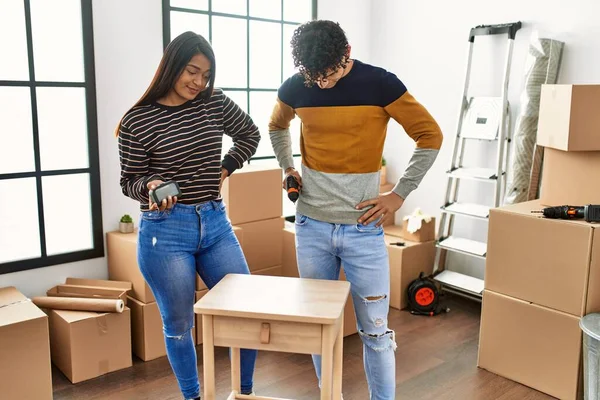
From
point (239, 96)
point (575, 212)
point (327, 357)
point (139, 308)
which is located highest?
point (239, 96)

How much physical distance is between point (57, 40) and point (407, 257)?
7.48 feet

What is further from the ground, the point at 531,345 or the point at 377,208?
the point at 377,208

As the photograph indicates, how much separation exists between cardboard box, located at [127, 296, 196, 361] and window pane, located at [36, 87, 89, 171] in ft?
2.53

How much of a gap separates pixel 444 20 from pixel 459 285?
5.54ft

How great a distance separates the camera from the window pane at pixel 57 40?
2.78 meters

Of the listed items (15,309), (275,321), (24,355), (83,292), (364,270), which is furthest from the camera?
(83,292)

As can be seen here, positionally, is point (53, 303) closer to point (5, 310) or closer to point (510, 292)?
point (5, 310)

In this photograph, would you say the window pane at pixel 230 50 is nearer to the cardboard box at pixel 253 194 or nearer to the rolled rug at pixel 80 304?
the cardboard box at pixel 253 194

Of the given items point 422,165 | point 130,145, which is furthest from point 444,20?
point 130,145

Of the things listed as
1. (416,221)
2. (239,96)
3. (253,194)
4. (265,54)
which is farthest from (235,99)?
(416,221)

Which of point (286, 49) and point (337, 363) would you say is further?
point (286, 49)

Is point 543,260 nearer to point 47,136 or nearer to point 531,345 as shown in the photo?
point 531,345

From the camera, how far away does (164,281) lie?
1878mm

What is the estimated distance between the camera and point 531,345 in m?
2.58
